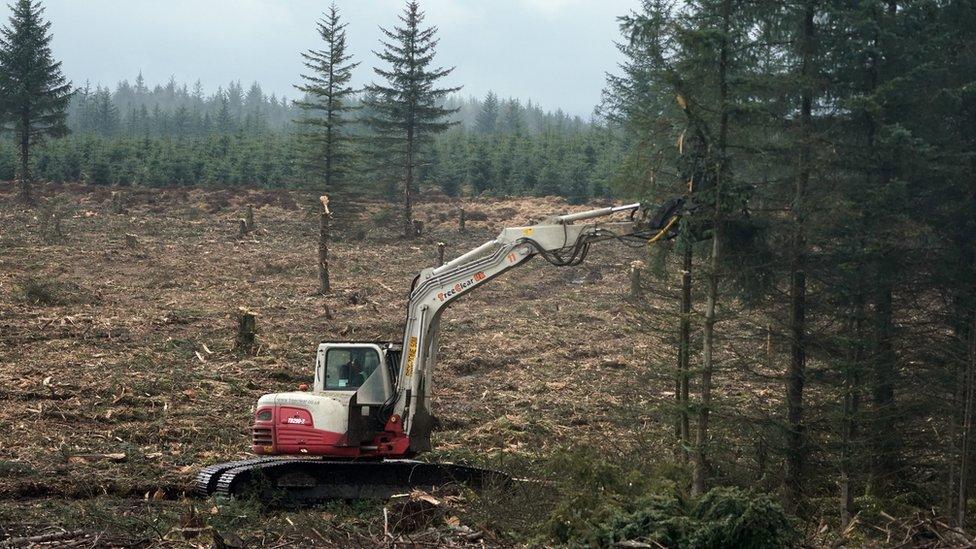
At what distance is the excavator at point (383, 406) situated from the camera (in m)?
14.9

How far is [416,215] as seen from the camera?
53.4m

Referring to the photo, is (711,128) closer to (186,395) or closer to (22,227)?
(186,395)

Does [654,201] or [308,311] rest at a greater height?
[654,201]

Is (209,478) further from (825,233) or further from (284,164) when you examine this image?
(284,164)

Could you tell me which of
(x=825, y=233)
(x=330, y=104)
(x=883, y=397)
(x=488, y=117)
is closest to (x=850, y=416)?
(x=883, y=397)

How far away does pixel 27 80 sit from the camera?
50.8m

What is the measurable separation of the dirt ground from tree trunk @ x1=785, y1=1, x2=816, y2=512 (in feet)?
7.32

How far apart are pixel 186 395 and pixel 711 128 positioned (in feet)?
36.9

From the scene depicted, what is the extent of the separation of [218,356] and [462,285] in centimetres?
1054

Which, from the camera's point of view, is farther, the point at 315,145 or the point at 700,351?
the point at 315,145

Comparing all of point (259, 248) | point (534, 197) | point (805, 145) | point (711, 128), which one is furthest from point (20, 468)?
point (534, 197)

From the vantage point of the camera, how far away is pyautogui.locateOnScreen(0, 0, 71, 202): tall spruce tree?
1984 inches

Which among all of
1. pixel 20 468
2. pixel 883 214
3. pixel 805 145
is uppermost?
pixel 805 145

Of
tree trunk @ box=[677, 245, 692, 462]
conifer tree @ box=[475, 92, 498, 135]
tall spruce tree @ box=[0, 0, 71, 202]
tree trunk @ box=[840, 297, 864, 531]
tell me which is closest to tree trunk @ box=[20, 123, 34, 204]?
tall spruce tree @ box=[0, 0, 71, 202]
